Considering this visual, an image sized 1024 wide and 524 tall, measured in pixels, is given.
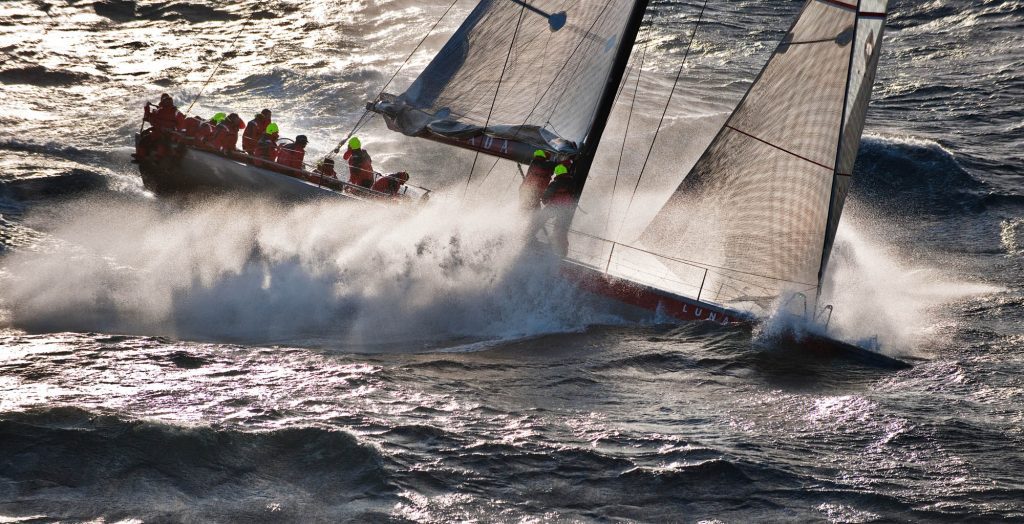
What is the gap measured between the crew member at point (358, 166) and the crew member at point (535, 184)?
2322mm

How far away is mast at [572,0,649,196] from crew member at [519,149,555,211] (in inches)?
17.0

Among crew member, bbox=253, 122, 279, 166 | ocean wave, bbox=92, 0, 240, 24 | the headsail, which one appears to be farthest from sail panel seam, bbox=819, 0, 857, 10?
ocean wave, bbox=92, 0, 240, 24

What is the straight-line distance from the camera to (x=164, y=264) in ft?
39.4

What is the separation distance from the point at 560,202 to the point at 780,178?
287cm

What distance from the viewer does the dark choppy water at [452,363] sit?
23.3 ft

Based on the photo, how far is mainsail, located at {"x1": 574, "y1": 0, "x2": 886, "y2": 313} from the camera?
1091 cm

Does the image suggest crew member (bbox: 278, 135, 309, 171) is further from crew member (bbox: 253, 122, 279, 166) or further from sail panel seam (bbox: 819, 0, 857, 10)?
sail panel seam (bbox: 819, 0, 857, 10)

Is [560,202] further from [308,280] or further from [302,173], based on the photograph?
[302,173]

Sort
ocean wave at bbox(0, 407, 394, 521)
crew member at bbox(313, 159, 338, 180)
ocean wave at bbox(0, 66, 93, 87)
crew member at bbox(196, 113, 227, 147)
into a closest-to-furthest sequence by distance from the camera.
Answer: ocean wave at bbox(0, 407, 394, 521), crew member at bbox(313, 159, 338, 180), crew member at bbox(196, 113, 227, 147), ocean wave at bbox(0, 66, 93, 87)

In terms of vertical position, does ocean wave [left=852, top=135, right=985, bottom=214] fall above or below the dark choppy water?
above

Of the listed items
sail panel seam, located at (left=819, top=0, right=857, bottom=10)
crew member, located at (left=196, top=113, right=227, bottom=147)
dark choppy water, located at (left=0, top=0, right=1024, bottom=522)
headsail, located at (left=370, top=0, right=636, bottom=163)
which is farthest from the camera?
crew member, located at (left=196, top=113, right=227, bottom=147)

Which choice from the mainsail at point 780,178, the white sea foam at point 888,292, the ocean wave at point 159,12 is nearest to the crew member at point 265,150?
the mainsail at point 780,178

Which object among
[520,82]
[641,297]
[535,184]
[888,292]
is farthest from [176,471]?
[888,292]

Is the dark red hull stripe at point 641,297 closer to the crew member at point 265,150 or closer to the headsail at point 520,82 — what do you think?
the headsail at point 520,82
